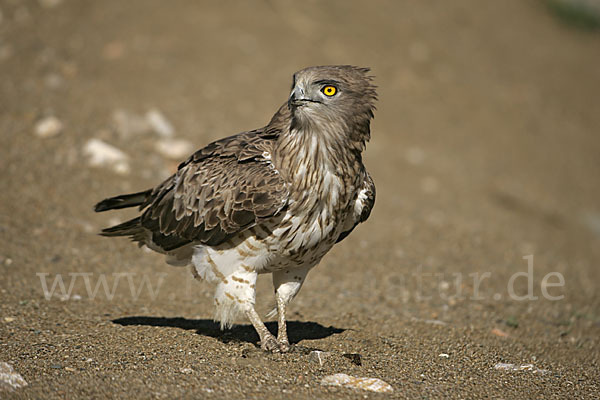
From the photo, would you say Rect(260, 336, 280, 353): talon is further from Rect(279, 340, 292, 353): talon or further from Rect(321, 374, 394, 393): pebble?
Rect(321, 374, 394, 393): pebble

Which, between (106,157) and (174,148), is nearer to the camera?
(106,157)

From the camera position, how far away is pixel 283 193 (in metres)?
6.00

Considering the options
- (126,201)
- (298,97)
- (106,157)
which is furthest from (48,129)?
(298,97)

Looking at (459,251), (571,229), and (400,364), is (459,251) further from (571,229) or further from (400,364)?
(400,364)

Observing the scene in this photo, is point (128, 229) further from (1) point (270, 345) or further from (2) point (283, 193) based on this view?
(2) point (283, 193)

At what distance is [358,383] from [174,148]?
7615 mm

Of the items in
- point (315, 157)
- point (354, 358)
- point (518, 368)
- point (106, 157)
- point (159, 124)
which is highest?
point (315, 157)


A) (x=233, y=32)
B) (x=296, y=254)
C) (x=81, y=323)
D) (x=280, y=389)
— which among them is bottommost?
(x=81, y=323)

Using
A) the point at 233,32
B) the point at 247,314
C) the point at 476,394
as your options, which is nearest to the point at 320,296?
the point at 247,314

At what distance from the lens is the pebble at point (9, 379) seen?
5.17 meters

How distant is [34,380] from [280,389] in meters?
1.85

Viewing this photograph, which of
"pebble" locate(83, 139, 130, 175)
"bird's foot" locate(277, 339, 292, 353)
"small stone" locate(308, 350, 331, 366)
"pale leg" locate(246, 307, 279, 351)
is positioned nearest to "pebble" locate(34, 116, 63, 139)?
"pebble" locate(83, 139, 130, 175)

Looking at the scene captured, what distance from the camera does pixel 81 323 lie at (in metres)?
7.26

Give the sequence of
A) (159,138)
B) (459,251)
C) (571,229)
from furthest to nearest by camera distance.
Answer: (571,229) → (159,138) → (459,251)
